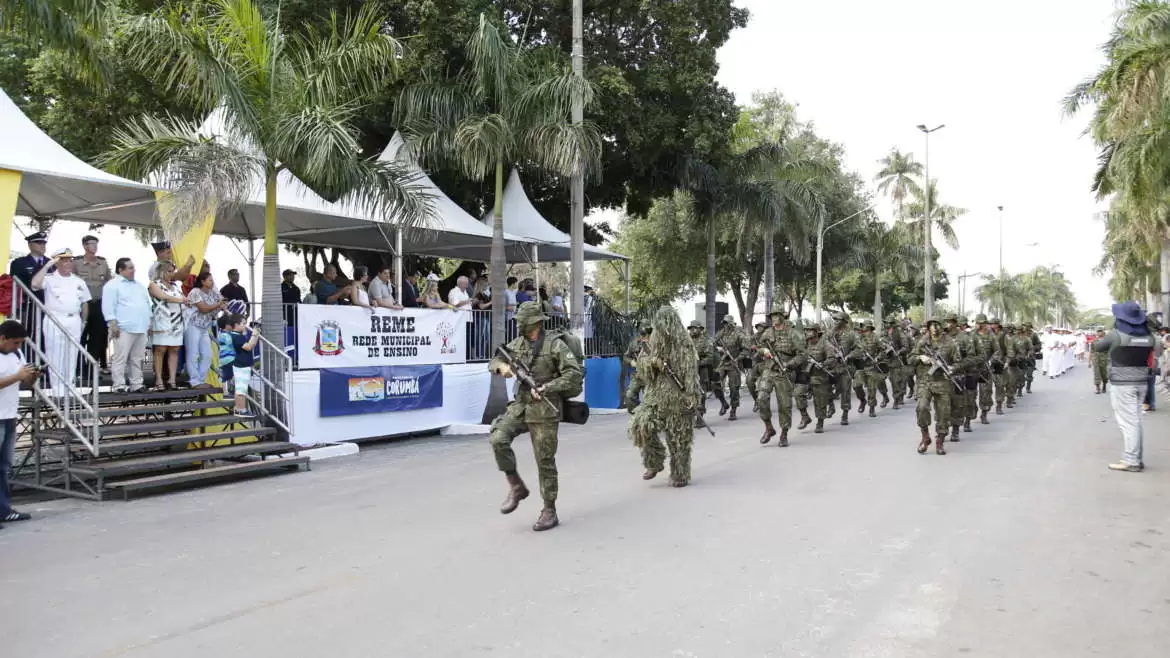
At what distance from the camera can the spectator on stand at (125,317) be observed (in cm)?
978

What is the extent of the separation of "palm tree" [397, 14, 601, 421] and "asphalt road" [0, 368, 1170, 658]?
6534mm

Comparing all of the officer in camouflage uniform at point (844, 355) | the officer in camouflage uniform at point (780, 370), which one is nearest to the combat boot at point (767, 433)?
the officer in camouflage uniform at point (780, 370)

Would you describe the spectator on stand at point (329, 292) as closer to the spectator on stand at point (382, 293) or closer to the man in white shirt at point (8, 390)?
the spectator on stand at point (382, 293)

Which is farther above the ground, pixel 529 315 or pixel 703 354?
pixel 529 315

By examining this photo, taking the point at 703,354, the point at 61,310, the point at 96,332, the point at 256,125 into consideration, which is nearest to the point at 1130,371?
the point at 703,354

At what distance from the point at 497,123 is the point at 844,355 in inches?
306

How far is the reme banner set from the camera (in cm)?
1259

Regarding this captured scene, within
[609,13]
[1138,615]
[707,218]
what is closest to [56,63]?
[609,13]

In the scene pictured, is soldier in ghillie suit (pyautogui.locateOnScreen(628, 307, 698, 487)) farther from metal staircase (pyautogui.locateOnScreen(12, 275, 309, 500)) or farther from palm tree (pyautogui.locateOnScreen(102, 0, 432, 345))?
palm tree (pyautogui.locateOnScreen(102, 0, 432, 345))

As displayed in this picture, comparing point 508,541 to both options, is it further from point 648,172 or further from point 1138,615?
point 648,172

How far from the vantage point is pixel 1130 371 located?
959 centimetres

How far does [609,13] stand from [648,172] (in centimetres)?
429

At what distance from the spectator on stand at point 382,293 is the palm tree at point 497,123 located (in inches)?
78.9

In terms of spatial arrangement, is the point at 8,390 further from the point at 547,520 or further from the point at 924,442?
the point at 924,442
